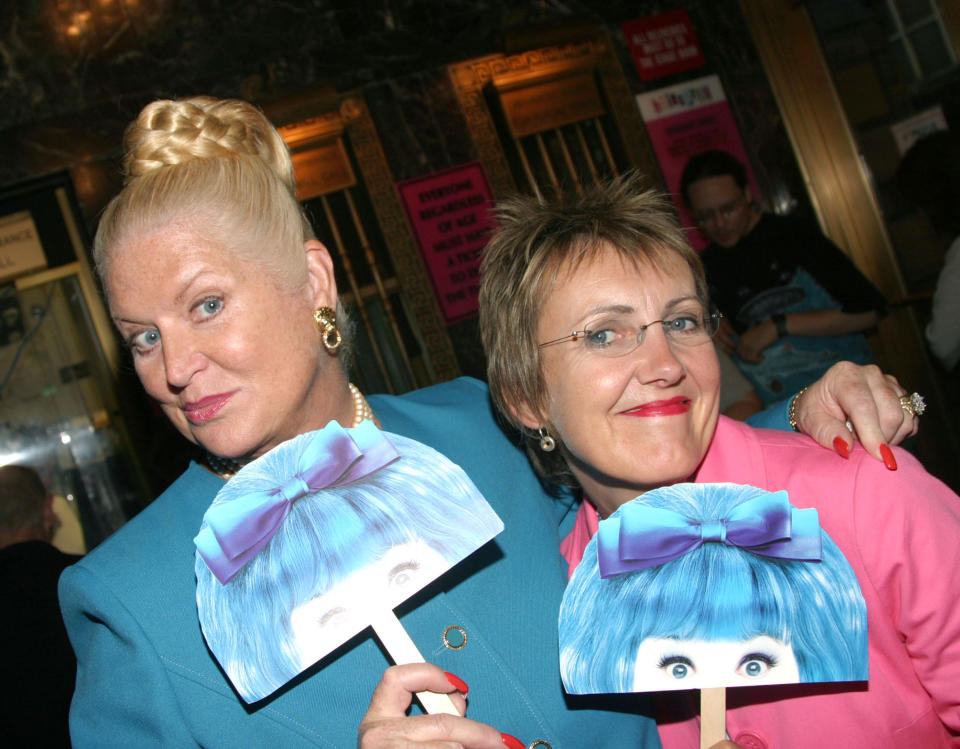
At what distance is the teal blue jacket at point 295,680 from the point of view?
108 centimetres

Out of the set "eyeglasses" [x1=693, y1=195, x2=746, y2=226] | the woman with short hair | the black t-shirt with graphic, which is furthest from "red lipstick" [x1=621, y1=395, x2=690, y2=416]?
"eyeglasses" [x1=693, y1=195, x2=746, y2=226]

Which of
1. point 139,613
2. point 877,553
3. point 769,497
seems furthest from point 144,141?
point 877,553

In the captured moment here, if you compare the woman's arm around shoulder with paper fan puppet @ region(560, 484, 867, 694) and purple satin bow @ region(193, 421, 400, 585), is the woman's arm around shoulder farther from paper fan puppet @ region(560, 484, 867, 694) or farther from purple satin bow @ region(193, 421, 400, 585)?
purple satin bow @ region(193, 421, 400, 585)

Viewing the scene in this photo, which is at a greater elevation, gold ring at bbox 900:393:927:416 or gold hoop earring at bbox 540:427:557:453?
gold hoop earring at bbox 540:427:557:453

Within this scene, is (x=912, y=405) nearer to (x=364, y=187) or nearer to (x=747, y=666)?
(x=747, y=666)

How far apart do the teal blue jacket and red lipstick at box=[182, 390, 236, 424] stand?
0.55 feet

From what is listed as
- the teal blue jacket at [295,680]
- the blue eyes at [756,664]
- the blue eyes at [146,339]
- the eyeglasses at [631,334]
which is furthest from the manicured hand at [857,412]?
the blue eyes at [146,339]

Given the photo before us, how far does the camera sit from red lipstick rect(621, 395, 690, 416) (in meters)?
1.18

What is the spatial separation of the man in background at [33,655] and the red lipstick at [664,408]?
1905 millimetres

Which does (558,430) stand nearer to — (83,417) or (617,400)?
(617,400)

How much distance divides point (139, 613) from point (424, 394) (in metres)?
0.72

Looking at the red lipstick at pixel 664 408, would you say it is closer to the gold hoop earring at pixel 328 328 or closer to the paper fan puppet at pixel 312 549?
the paper fan puppet at pixel 312 549

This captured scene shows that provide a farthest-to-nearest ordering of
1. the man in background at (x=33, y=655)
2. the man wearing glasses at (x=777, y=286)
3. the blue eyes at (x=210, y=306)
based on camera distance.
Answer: the man wearing glasses at (x=777, y=286), the man in background at (x=33, y=655), the blue eyes at (x=210, y=306)

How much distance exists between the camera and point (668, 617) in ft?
3.33
